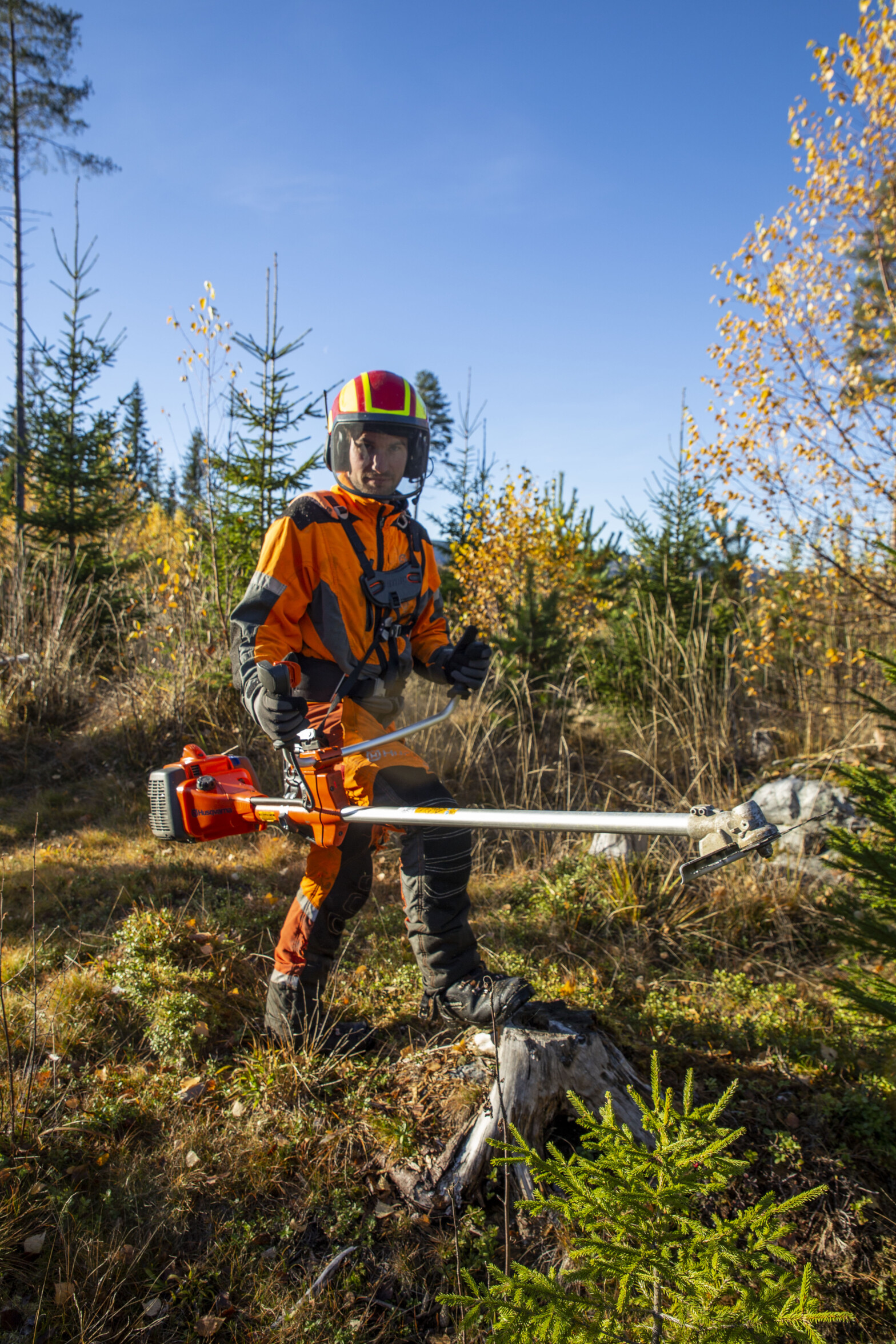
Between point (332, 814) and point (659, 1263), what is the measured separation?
1528 millimetres

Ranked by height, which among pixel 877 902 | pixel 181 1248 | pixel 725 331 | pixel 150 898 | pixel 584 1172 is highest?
pixel 725 331

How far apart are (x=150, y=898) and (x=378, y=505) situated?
263cm

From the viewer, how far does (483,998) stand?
8.86ft

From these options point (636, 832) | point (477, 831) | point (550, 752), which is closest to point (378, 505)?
point (636, 832)

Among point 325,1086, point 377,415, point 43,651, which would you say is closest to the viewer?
point 325,1086

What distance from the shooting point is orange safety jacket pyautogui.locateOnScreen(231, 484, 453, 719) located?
2.70 metres

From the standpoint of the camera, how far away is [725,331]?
750cm

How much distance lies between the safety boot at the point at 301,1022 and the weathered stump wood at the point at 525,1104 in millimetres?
606

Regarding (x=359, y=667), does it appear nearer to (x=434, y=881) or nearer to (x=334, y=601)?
(x=334, y=601)

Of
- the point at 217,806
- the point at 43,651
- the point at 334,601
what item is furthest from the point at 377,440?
the point at 43,651

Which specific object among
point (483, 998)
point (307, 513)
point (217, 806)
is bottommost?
point (483, 998)

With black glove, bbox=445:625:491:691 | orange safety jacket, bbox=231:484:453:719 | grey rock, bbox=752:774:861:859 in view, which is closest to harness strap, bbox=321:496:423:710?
orange safety jacket, bbox=231:484:453:719

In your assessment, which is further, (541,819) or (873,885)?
(873,885)

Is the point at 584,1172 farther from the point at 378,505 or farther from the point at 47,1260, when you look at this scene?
the point at 378,505
